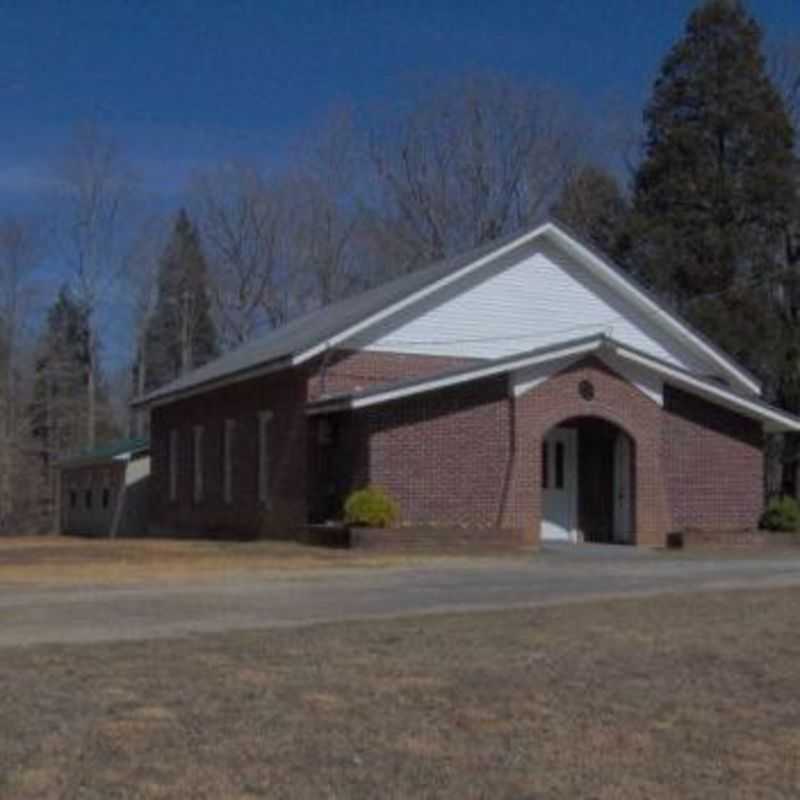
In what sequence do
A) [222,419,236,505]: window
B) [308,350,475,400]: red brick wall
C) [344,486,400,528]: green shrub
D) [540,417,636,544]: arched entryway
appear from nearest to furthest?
[344,486,400,528]: green shrub → [308,350,475,400]: red brick wall → [540,417,636,544]: arched entryway → [222,419,236,505]: window

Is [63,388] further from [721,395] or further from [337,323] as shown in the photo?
[721,395]

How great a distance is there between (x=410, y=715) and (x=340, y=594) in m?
7.68

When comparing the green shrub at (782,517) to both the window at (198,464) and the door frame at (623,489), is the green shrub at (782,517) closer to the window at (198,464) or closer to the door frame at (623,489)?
the door frame at (623,489)

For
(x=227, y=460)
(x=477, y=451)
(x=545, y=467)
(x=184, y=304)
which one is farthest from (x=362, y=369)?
(x=184, y=304)

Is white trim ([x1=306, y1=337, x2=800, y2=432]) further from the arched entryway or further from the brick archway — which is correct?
the arched entryway

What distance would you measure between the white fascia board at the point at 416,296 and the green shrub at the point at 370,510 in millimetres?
3407

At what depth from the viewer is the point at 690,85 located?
47469mm

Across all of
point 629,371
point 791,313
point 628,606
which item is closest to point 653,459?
point 629,371

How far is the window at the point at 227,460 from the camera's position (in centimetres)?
3316

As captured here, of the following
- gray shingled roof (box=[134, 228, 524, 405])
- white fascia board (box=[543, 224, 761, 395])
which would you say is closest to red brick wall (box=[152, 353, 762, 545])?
gray shingled roof (box=[134, 228, 524, 405])

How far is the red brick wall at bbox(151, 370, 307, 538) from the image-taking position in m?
28.7

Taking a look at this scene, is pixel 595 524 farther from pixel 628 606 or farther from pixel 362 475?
pixel 628 606

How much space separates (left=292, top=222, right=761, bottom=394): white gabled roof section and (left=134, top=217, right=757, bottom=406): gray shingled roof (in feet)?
0.28

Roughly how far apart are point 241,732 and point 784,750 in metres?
2.78
